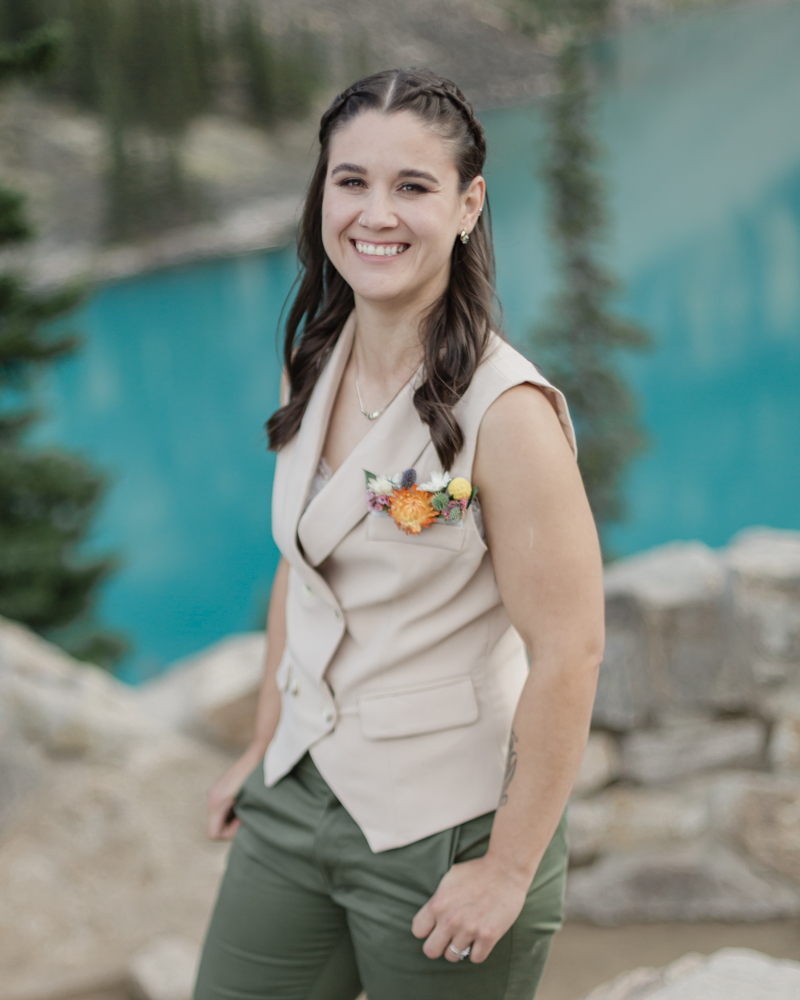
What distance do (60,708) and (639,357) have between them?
324 inches

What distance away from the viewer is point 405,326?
950mm

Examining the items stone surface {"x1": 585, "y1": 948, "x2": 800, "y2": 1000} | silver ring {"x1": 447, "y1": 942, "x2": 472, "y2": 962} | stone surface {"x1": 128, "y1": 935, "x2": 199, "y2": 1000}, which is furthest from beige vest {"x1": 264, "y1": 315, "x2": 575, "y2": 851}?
stone surface {"x1": 128, "y1": 935, "x2": 199, "y2": 1000}

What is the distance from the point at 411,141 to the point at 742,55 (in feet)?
30.7

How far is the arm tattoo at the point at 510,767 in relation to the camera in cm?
88

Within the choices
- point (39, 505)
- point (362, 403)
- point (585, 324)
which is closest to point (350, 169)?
point (362, 403)

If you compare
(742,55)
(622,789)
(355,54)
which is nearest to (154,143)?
(355,54)

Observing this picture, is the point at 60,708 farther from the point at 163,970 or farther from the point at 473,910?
the point at 473,910

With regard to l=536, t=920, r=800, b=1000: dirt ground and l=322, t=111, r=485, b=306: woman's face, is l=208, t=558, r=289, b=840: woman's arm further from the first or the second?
l=536, t=920, r=800, b=1000: dirt ground

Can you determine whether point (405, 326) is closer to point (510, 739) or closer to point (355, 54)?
point (510, 739)

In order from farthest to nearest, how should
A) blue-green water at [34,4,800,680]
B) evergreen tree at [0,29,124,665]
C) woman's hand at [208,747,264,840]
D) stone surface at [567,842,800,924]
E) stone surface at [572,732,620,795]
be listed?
blue-green water at [34,4,800,680] < evergreen tree at [0,29,124,665] < stone surface at [572,732,620,795] < stone surface at [567,842,800,924] < woman's hand at [208,747,264,840]

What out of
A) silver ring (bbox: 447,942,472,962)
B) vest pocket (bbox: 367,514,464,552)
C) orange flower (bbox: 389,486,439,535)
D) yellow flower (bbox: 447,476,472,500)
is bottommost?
silver ring (bbox: 447,942,472,962)

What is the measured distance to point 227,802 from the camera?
120cm

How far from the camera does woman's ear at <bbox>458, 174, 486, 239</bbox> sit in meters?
0.92

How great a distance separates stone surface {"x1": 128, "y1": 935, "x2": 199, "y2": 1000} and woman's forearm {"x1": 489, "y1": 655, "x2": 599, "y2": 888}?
1.29 meters
